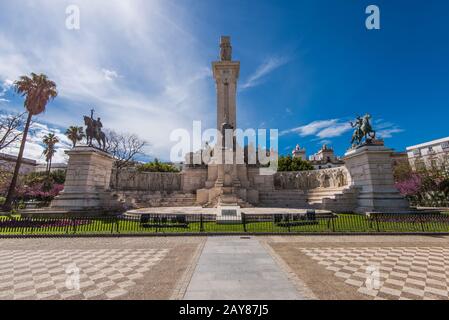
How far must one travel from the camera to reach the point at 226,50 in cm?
3888

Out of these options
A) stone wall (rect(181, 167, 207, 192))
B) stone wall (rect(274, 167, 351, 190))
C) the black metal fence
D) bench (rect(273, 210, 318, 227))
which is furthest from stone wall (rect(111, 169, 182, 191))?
bench (rect(273, 210, 318, 227))

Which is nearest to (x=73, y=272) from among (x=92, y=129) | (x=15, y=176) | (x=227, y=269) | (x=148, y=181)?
(x=227, y=269)

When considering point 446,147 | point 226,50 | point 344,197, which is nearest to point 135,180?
point 226,50

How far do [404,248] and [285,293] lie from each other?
26.3ft

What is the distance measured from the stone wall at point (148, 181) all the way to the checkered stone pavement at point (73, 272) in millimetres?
28313

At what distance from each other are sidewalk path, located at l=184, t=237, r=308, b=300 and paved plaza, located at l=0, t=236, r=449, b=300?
0.08 feet

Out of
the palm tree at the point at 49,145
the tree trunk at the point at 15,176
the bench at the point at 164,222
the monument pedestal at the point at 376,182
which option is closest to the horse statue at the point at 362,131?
the monument pedestal at the point at 376,182

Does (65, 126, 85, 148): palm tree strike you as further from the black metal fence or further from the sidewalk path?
the sidewalk path

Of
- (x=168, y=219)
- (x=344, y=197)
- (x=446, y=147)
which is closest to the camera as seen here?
(x=168, y=219)

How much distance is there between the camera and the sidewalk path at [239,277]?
491 cm

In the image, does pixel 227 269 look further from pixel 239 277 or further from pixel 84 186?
pixel 84 186

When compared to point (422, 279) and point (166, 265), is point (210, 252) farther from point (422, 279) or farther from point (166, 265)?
point (422, 279)

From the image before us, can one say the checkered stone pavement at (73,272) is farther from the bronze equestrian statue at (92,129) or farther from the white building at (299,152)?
the white building at (299,152)

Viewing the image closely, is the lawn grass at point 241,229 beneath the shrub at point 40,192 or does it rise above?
beneath
